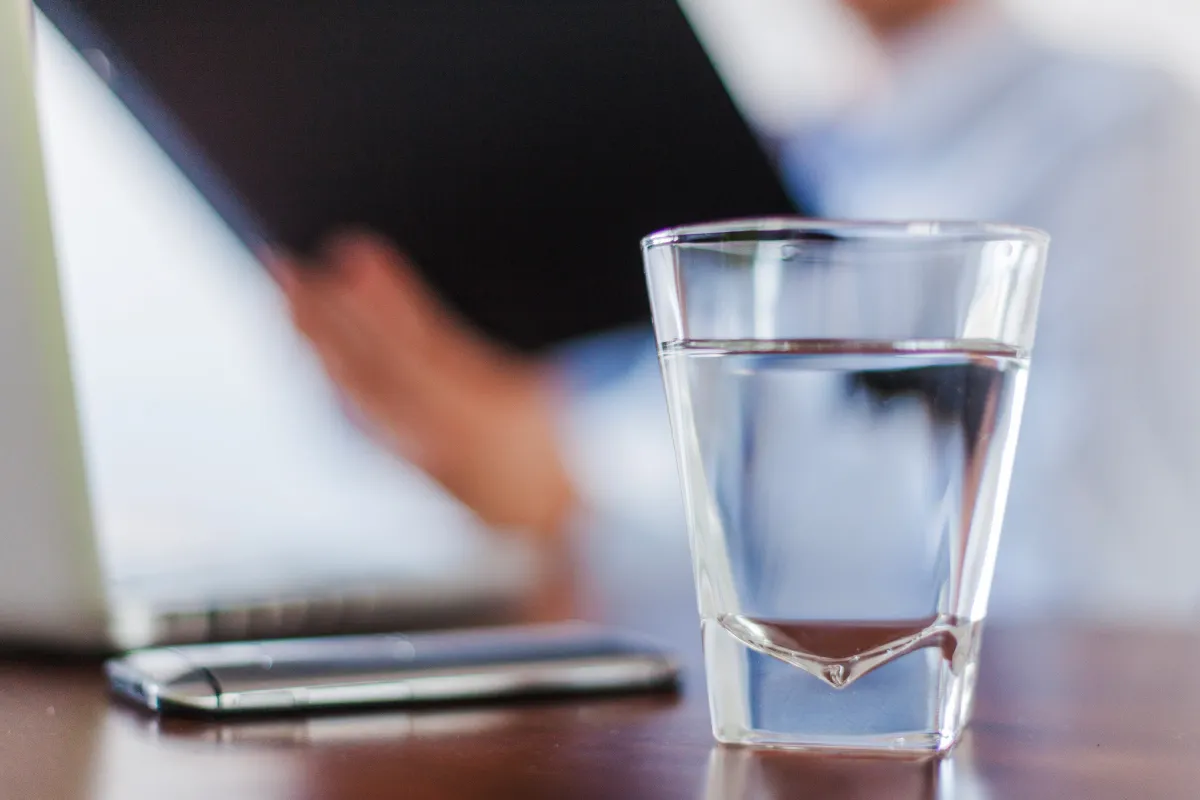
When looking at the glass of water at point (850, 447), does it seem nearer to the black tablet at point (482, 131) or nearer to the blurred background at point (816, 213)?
the blurred background at point (816, 213)

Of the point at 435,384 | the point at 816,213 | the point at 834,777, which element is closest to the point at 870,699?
the point at 834,777

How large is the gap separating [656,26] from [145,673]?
1.28 metres

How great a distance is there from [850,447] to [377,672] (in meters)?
0.14

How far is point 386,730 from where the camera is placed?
11.3 inches

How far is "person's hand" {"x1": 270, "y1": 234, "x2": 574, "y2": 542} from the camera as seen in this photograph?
1144mm

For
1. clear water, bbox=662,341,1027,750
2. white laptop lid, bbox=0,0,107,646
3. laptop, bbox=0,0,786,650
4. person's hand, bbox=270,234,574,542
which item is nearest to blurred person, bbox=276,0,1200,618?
person's hand, bbox=270,234,574,542

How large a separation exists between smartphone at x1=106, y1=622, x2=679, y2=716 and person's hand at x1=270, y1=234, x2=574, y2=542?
74 cm

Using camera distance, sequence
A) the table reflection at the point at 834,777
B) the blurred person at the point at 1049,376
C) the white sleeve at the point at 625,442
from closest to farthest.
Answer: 1. the table reflection at the point at 834,777
2. the blurred person at the point at 1049,376
3. the white sleeve at the point at 625,442

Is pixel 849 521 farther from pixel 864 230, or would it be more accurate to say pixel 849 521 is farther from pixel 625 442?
pixel 625 442

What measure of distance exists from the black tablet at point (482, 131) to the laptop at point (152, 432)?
296 millimetres

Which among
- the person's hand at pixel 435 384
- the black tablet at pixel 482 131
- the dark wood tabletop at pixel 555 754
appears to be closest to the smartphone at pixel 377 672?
the dark wood tabletop at pixel 555 754

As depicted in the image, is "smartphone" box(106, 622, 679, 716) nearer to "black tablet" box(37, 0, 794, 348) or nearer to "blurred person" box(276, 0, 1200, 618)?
"black tablet" box(37, 0, 794, 348)

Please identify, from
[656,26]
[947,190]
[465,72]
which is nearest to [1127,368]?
[947,190]

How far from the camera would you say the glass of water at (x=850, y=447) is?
26 cm
